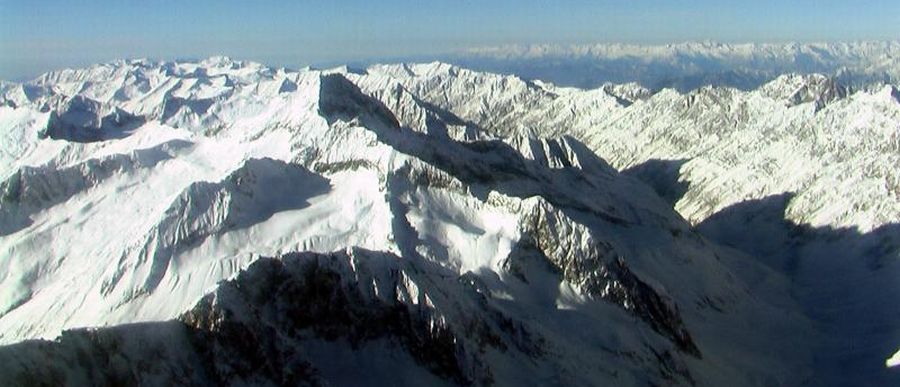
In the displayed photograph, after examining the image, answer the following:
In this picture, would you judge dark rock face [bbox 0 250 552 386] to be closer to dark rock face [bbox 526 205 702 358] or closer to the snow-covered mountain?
the snow-covered mountain

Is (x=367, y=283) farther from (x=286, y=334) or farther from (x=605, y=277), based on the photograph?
(x=605, y=277)

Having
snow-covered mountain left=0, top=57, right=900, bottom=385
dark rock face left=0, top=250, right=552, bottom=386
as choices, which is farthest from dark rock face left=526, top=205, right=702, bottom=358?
dark rock face left=0, top=250, right=552, bottom=386

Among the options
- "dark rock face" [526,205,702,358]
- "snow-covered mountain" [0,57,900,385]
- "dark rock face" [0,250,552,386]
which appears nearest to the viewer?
"dark rock face" [0,250,552,386]

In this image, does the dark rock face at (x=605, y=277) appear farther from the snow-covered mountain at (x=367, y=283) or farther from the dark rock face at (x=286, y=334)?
the dark rock face at (x=286, y=334)

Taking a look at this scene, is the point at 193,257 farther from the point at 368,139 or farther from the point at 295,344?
the point at 295,344

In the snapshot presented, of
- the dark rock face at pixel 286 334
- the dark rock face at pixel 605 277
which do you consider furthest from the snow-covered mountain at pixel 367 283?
the dark rock face at pixel 605 277

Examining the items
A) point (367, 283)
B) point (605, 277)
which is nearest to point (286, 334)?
point (367, 283)

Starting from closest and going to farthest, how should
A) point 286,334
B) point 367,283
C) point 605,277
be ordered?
point 286,334
point 367,283
point 605,277

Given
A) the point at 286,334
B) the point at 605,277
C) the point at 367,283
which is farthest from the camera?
the point at 605,277

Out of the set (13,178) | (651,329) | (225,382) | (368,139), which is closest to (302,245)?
(368,139)

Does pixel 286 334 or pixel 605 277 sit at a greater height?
pixel 605 277

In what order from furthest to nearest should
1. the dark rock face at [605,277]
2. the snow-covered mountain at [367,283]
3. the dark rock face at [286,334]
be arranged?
the dark rock face at [605,277] → the snow-covered mountain at [367,283] → the dark rock face at [286,334]
